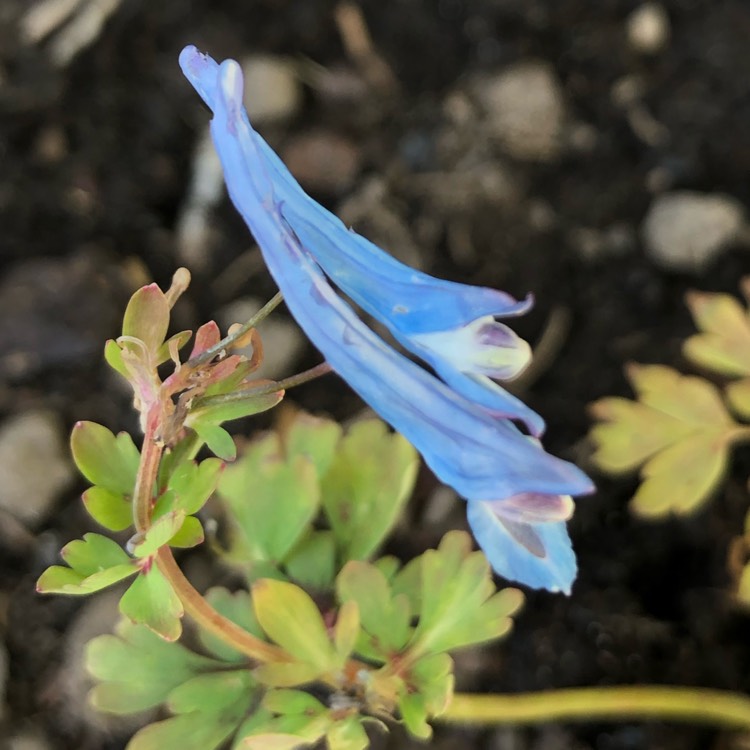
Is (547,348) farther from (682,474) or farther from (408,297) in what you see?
(408,297)

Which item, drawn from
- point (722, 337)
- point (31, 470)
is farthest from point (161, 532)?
point (722, 337)

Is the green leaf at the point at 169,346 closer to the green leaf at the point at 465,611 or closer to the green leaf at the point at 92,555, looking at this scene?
the green leaf at the point at 92,555

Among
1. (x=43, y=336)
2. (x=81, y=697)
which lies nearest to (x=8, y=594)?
(x=81, y=697)

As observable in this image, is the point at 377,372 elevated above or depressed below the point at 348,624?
above

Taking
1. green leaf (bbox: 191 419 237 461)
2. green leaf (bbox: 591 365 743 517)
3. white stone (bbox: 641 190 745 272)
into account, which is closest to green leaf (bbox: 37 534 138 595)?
green leaf (bbox: 191 419 237 461)

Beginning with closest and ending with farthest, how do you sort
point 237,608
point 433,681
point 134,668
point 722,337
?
point 433,681
point 134,668
point 237,608
point 722,337
